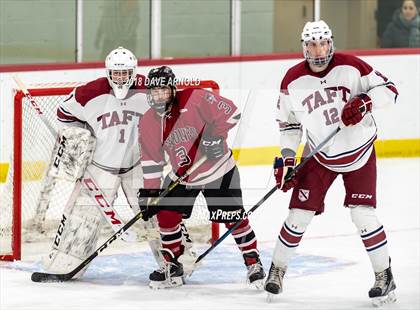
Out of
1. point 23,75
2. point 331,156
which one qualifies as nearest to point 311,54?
point 331,156

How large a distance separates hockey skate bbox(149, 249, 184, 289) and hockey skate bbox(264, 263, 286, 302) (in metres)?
0.40

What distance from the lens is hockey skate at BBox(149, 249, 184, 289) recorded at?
5137 millimetres

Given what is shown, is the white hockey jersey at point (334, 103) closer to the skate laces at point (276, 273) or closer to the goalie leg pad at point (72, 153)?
the skate laces at point (276, 273)

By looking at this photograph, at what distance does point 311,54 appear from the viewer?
480 centimetres

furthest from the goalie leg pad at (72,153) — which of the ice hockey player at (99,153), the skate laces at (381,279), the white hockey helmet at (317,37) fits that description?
the skate laces at (381,279)

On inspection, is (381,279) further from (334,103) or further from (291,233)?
(334,103)

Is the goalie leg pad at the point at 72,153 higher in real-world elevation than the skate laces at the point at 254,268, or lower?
higher

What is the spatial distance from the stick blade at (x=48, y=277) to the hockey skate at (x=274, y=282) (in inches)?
32.4

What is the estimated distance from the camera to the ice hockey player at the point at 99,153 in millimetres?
5262

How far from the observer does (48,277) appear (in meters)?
5.23

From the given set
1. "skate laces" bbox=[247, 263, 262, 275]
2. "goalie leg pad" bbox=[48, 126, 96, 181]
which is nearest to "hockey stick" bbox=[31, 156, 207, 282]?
"goalie leg pad" bbox=[48, 126, 96, 181]

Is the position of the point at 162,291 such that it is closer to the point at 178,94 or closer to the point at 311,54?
the point at 178,94

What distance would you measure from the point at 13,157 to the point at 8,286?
0.65 metres

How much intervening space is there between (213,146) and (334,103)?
484 millimetres
